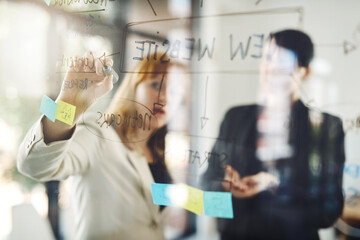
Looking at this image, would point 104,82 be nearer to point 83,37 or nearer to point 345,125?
point 83,37

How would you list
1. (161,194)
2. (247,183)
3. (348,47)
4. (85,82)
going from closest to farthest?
(348,47) < (247,183) < (161,194) < (85,82)

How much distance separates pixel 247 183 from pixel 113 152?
0.42 m

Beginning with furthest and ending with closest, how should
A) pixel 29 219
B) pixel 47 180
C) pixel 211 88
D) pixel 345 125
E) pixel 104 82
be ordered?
pixel 29 219, pixel 47 180, pixel 104 82, pixel 211 88, pixel 345 125

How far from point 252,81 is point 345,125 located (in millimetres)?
227

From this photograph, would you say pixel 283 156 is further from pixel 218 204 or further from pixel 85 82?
pixel 85 82

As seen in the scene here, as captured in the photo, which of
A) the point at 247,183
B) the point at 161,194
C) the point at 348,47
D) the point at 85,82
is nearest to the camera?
the point at 348,47

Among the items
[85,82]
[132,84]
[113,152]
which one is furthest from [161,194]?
[85,82]

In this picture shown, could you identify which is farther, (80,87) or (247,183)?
(80,87)

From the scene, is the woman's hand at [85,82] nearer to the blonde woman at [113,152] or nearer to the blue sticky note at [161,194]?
the blonde woman at [113,152]

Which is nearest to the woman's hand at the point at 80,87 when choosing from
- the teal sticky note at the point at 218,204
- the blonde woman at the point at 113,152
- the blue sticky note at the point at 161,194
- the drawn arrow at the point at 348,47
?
the blonde woman at the point at 113,152

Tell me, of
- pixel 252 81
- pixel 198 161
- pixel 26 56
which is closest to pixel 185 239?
pixel 198 161

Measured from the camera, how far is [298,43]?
2.17 feet

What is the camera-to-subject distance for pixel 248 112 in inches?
28.2

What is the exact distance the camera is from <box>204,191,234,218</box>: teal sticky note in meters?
0.75
